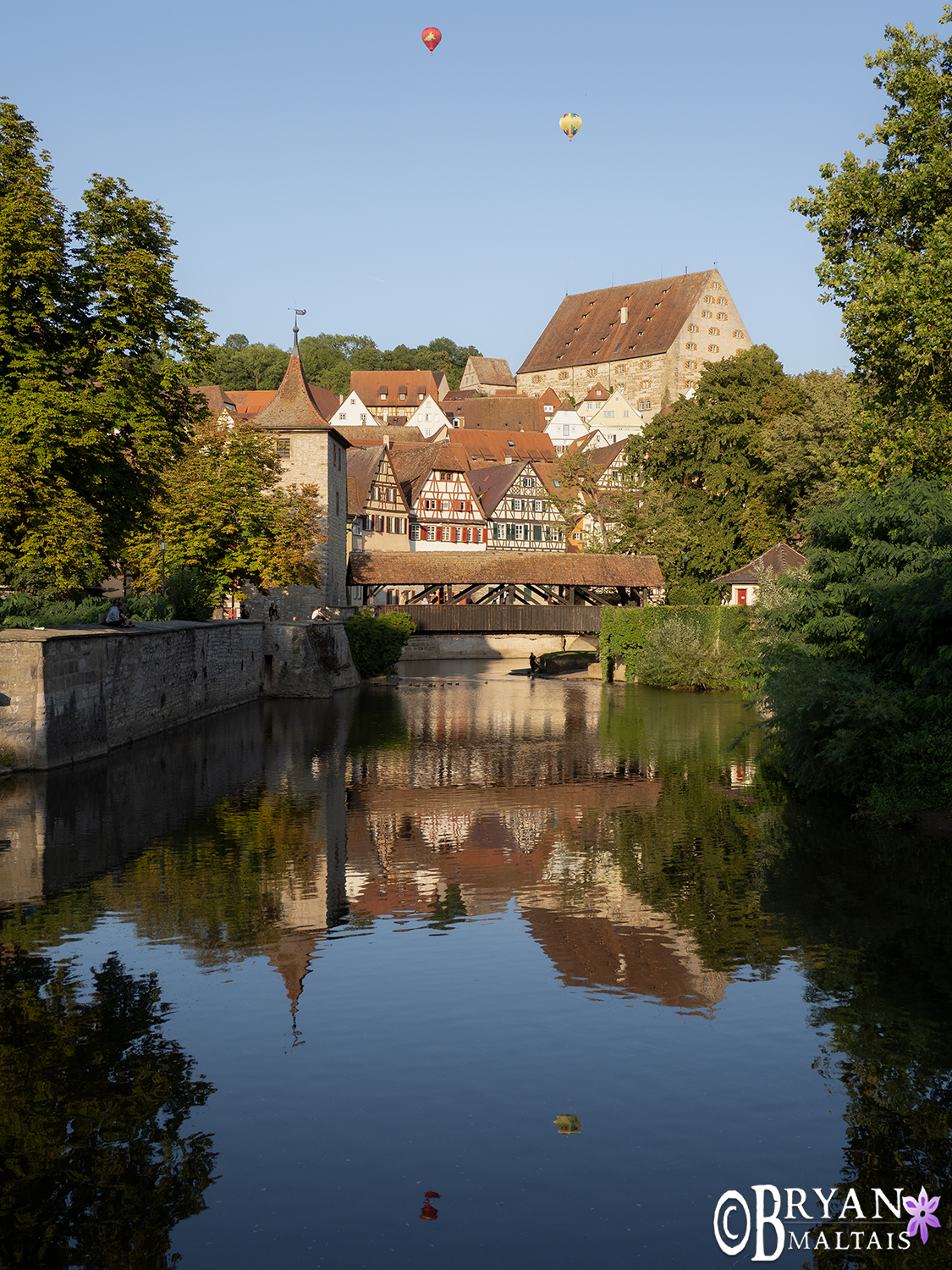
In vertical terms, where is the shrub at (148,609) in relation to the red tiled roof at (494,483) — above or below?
below

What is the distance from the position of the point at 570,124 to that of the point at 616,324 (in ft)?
225

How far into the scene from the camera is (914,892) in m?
11.7

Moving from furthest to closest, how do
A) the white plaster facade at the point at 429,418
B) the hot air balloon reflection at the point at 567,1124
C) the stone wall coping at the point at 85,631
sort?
the white plaster facade at the point at 429,418, the stone wall coping at the point at 85,631, the hot air balloon reflection at the point at 567,1124

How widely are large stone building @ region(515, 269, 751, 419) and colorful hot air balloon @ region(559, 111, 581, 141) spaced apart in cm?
5492

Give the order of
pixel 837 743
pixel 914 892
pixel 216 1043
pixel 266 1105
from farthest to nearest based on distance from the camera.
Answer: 1. pixel 837 743
2. pixel 914 892
3. pixel 216 1043
4. pixel 266 1105

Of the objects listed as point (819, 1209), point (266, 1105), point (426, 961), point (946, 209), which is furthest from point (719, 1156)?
point (946, 209)

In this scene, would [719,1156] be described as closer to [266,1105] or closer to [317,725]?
Answer: [266,1105]

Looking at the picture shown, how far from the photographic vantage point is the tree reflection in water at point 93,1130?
523 centimetres

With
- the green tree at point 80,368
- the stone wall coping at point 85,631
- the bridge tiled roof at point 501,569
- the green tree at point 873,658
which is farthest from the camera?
Result: the bridge tiled roof at point 501,569

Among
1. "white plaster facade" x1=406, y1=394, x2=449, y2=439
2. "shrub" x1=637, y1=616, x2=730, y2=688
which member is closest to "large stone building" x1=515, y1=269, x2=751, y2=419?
"white plaster facade" x1=406, y1=394, x2=449, y2=439

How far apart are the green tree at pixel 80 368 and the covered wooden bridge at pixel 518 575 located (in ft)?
71.0

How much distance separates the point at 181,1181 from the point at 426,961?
390 centimetres

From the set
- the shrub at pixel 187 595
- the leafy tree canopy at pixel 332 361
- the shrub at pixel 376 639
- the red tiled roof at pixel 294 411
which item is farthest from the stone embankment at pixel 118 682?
the leafy tree canopy at pixel 332 361
